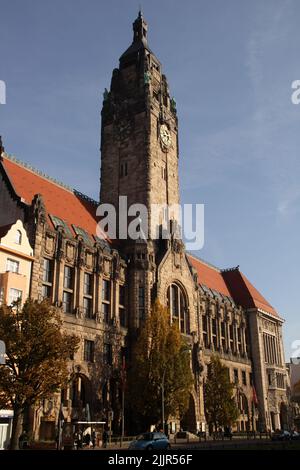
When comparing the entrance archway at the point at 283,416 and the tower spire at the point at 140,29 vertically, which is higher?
the tower spire at the point at 140,29

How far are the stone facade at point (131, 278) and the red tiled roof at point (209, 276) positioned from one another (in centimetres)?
27

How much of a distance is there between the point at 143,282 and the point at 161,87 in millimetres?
32048

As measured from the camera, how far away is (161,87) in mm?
74938

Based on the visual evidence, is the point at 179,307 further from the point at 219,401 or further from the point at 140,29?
the point at 140,29

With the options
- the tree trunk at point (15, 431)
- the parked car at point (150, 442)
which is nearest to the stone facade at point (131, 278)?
the tree trunk at point (15, 431)

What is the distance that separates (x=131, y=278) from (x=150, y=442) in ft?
87.5

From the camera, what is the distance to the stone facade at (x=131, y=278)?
1916 inches

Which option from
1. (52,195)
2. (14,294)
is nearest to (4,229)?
(14,294)

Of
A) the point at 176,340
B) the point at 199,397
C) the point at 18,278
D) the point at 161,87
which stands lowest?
the point at 199,397

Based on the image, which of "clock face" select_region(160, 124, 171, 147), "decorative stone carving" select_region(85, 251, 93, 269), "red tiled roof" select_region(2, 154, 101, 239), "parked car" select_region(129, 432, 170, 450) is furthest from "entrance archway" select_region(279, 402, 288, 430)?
"parked car" select_region(129, 432, 170, 450)

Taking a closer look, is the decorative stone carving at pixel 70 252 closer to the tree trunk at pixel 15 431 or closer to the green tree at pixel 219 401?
the tree trunk at pixel 15 431

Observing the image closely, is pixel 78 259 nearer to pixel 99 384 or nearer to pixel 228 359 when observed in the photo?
pixel 99 384

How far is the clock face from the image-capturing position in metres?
71.4
